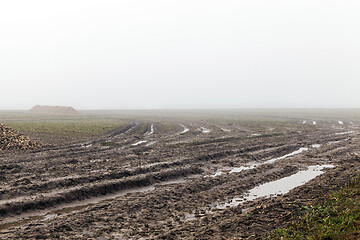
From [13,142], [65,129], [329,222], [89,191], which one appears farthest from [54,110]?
[329,222]

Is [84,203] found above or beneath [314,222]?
beneath

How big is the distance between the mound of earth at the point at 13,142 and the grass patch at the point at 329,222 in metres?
23.8

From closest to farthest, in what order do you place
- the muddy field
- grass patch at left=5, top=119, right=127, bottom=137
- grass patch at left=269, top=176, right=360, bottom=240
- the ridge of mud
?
grass patch at left=269, top=176, right=360, bottom=240
the muddy field
the ridge of mud
grass patch at left=5, top=119, right=127, bottom=137

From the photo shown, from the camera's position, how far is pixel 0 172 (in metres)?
15.8

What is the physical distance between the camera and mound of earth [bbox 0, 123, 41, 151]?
955 inches

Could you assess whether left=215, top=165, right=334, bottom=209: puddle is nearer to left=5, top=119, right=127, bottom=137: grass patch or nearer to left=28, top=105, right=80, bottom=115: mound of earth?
left=5, top=119, right=127, bottom=137: grass patch

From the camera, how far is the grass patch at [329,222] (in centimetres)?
675

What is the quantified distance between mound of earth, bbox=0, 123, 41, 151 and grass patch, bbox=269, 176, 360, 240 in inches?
938

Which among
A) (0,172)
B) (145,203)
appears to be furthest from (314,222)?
(0,172)

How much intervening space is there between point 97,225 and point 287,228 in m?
6.06

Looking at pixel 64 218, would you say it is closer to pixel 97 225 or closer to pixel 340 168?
pixel 97 225

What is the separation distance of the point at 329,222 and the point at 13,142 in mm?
26129

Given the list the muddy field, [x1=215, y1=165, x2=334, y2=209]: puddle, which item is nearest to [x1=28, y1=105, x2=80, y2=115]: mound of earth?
the muddy field

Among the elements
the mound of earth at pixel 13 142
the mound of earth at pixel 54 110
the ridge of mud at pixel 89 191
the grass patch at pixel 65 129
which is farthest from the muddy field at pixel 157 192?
the mound of earth at pixel 54 110
